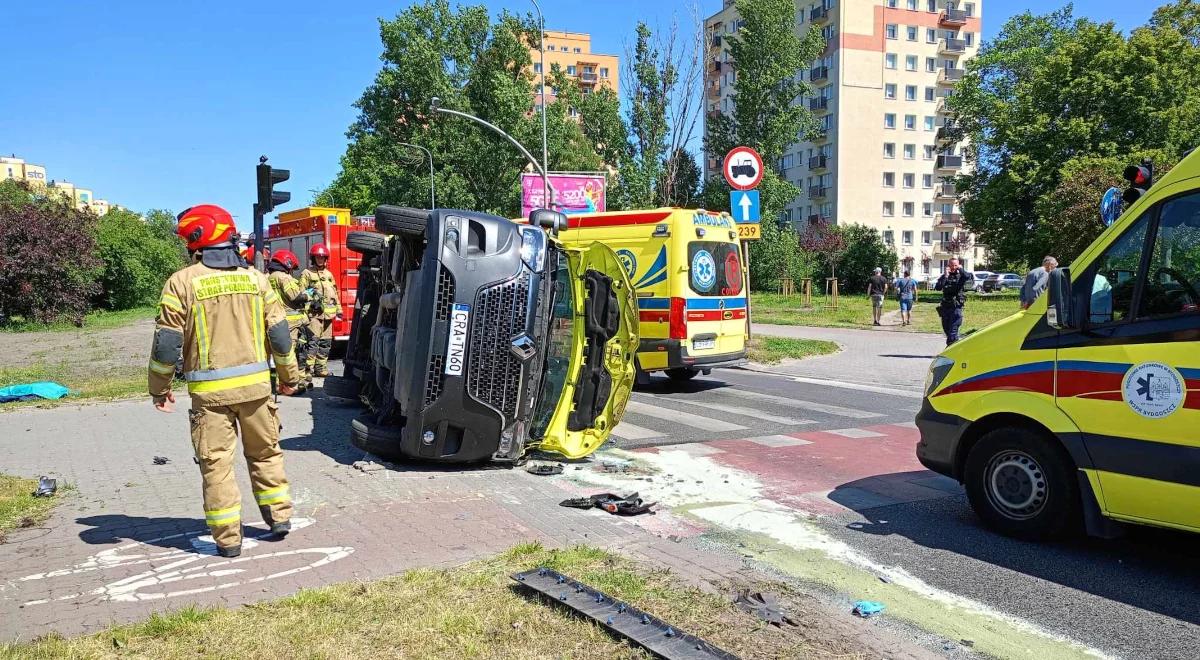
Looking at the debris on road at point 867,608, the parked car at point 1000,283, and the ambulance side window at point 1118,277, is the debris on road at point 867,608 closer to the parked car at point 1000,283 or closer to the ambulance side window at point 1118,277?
the ambulance side window at point 1118,277

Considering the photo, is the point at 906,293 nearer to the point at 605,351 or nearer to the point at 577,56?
the point at 605,351

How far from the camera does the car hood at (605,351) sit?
7.19 meters

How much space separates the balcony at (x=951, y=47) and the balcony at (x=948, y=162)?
8.68m

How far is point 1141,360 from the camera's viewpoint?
4242 millimetres

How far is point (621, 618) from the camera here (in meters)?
3.59

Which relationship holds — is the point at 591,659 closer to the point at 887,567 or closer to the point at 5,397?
the point at 887,567

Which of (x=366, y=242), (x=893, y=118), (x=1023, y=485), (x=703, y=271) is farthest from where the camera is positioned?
(x=893, y=118)

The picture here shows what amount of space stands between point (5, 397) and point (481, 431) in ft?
28.0

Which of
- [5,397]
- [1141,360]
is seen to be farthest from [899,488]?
[5,397]

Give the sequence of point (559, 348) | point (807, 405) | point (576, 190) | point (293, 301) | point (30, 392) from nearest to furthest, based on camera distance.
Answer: point (559, 348) < point (293, 301) < point (807, 405) < point (30, 392) < point (576, 190)

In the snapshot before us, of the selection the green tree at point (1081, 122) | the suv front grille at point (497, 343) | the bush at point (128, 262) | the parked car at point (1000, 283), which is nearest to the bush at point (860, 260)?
the parked car at point (1000, 283)

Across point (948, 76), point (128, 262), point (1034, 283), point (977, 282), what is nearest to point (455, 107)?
point (128, 262)

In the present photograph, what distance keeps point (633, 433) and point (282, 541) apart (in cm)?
435

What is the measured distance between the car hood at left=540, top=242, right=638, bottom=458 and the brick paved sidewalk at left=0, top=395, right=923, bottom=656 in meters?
0.71
